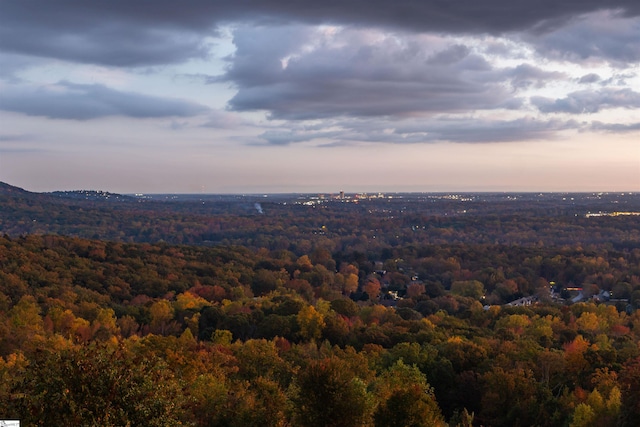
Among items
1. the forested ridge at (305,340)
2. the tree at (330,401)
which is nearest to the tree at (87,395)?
the forested ridge at (305,340)

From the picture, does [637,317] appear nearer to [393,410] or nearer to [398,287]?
[398,287]

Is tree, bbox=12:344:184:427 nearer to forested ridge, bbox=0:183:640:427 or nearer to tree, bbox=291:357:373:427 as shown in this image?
forested ridge, bbox=0:183:640:427

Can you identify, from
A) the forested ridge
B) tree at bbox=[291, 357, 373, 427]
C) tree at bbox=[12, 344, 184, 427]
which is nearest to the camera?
tree at bbox=[12, 344, 184, 427]

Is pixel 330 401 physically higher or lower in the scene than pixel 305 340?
higher

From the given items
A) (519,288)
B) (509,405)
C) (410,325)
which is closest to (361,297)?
(519,288)

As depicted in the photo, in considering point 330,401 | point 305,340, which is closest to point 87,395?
point 330,401

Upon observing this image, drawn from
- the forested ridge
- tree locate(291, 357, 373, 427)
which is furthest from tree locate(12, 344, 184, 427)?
tree locate(291, 357, 373, 427)

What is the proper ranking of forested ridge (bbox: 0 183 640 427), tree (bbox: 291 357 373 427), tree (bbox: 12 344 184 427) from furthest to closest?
tree (bbox: 291 357 373 427)
forested ridge (bbox: 0 183 640 427)
tree (bbox: 12 344 184 427)

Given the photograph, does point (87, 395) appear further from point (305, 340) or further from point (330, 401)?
point (305, 340)

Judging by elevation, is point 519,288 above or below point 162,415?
below
